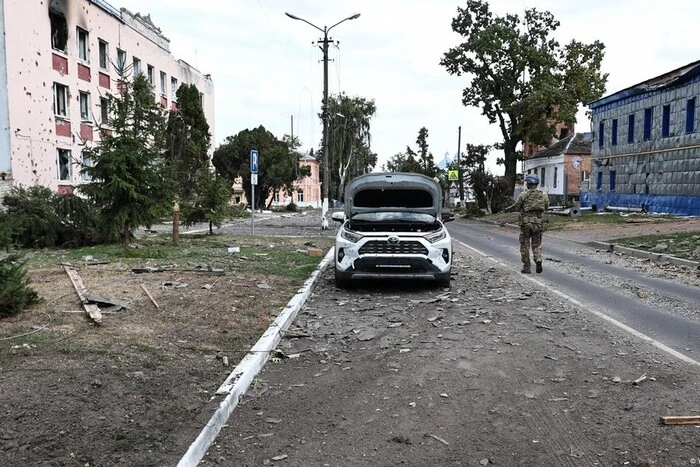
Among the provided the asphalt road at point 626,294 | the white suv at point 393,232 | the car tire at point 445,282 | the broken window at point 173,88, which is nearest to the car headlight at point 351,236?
the white suv at point 393,232

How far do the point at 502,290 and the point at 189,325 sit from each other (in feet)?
18.2

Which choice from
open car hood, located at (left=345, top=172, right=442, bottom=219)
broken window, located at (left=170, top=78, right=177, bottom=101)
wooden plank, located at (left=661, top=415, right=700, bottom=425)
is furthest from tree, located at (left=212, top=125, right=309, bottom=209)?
wooden plank, located at (left=661, top=415, right=700, bottom=425)

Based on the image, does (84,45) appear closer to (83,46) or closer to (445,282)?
(83,46)

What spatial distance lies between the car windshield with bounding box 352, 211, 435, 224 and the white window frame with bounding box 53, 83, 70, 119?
2125cm

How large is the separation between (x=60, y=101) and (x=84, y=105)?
2.15 m

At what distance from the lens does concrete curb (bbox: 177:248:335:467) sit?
3840 millimetres

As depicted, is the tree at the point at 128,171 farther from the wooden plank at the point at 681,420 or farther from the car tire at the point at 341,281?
the wooden plank at the point at 681,420

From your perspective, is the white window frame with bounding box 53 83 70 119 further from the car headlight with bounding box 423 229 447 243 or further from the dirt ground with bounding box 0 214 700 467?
the car headlight with bounding box 423 229 447 243

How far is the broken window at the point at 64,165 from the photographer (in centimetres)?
2722

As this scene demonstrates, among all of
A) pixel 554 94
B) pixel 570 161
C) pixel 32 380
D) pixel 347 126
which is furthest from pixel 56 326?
pixel 347 126

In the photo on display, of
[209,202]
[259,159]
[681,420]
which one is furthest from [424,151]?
[681,420]

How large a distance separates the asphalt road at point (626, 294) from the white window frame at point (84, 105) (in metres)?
22.0

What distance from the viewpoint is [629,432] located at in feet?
13.6

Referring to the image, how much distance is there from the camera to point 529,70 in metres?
43.1
